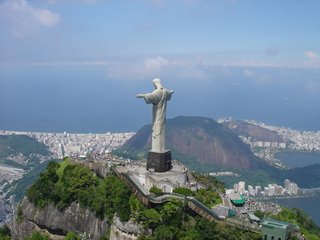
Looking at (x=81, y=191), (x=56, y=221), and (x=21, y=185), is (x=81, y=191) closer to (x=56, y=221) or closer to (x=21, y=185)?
(x=56, y=221)

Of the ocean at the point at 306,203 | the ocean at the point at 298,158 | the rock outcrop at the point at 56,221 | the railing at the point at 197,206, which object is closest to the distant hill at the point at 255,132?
the ocean at the point at 298,158

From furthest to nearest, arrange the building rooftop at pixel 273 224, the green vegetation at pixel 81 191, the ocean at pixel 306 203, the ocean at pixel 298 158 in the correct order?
the ocean at pixel 298 158 → the ocean at pixel 306 203 → the green vegetation at pixel 81 191 → the building rooftop at pixel 273 224

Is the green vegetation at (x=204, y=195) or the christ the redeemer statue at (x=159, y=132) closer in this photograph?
the green vegetation at (x=204, y=195)

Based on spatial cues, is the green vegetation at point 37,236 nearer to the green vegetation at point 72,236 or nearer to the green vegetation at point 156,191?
the green vegetation at point 72,236

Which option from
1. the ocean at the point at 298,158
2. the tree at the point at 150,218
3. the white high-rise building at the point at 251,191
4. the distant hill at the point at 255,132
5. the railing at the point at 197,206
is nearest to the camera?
the railing at the point at 197,206

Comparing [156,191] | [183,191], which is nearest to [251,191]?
[183,191]

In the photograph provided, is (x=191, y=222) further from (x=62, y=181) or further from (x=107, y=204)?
(x=62, y=181)

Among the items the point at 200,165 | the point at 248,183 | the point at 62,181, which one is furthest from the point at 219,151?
the point at 62,181
